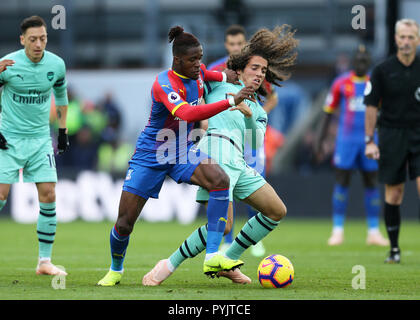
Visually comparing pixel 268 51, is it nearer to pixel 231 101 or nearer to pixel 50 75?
pixel 231 101

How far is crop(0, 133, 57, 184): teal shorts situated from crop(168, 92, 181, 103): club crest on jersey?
6.45 feet

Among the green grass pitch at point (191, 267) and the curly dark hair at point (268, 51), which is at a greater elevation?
the curly dark hair at point (268, 51)

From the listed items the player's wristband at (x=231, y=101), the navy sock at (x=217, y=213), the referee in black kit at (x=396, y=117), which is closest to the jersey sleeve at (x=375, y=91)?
the referee in black kit at (x=396, y=117)

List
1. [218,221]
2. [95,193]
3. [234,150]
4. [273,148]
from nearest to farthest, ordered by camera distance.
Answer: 1. [218,221]
2. [234,150]
3. [95,193]
4. [273,148]

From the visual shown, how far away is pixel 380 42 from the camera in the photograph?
67.3ft

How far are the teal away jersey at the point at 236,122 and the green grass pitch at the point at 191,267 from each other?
130cm

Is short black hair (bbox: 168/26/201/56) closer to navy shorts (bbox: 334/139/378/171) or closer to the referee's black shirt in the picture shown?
the referee's black shirt

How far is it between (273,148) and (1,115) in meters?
10.7

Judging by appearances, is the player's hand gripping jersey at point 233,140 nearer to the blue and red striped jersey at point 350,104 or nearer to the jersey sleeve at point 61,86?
the jersey sleeve at point 61,86

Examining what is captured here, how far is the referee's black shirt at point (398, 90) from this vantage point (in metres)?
9.09

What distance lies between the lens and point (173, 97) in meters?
6.81

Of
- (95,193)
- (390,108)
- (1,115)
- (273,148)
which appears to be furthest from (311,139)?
(1,115)

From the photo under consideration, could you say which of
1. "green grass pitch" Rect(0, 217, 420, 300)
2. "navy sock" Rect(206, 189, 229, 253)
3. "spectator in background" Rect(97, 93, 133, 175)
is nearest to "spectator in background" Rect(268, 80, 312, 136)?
"spectator in background" Rect(97, 93, 133, 175)
